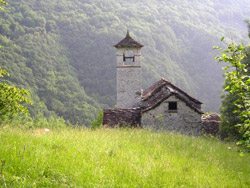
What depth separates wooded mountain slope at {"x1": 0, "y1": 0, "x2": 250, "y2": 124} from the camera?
75000 millimetres

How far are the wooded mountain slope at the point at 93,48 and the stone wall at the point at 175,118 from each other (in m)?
43.0

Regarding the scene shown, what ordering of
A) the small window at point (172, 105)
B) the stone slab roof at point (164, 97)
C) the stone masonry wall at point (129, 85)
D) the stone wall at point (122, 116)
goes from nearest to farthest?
1. the stone wall at point (122, 116)
2. the stone slab roof at point (164, 97)
3. the small window at point (172, 105)
4. the stone masonry wall at point (129, 85)

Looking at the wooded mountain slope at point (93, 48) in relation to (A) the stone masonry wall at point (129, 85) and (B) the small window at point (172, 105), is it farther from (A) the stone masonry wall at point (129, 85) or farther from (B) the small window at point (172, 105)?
(B) the small window at point (172, 105)

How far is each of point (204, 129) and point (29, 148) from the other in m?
16.0

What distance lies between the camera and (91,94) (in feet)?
262

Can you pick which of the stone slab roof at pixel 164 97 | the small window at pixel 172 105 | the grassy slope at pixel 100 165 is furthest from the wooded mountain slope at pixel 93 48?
the grassy slope at pixel 100 165

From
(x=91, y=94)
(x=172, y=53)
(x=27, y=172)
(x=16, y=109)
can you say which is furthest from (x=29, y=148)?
(x=172, y=53)

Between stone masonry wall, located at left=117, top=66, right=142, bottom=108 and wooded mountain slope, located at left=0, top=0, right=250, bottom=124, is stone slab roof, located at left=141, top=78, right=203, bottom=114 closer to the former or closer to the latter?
stone masonry wall, located at left=117, top=66, right=142, bottom=108

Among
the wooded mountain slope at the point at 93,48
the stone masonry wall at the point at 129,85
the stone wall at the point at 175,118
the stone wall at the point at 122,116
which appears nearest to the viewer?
the stone wall at the point at 122,116

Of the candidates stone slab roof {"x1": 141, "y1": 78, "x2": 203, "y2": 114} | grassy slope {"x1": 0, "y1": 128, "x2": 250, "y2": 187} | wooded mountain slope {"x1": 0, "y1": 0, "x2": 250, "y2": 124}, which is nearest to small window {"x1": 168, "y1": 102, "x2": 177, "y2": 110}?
stone slab roof {"x1": 141, "y1": 78, "x2": 203, "y2": 114}

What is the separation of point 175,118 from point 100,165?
14.8 meters

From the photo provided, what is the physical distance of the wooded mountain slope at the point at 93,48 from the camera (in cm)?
7500

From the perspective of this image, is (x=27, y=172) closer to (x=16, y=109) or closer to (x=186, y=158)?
(x=16, y=109)

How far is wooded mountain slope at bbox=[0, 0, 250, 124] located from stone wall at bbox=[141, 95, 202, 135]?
141 ft
